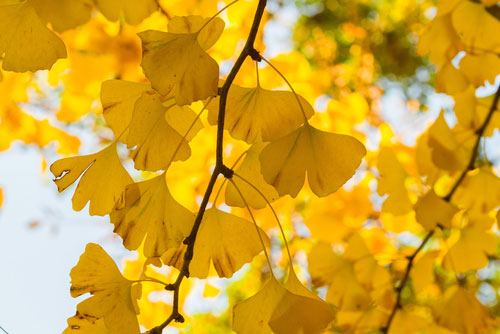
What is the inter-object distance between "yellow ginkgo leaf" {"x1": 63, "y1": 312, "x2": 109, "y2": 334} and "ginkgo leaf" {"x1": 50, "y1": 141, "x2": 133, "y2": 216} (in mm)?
84

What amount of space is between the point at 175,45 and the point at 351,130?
3.33 ft

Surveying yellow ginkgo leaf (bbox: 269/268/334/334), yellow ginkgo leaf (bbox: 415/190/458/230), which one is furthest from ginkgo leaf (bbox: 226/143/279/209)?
yellow ginkgo leaf (bbox: 415/190/458/230)

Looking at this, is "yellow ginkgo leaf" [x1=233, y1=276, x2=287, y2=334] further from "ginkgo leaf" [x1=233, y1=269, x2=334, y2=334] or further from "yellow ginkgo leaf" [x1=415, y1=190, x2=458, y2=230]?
"yellow ginkgo leaf" [x1=415, y1=190, x2=458, y2=230]

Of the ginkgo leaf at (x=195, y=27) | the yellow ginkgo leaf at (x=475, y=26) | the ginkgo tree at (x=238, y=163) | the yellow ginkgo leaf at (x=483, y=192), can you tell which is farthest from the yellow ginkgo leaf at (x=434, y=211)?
the ginkgo leaf at (x=195, y=27)

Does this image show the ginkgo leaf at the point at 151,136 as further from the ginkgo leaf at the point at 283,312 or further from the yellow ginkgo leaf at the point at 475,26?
the yellow ginkgo leaf at the point at 475,26

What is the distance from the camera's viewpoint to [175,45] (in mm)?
417

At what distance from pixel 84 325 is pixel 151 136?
0.54 feet

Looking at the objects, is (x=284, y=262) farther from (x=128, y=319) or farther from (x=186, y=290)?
(x=128, y=319)

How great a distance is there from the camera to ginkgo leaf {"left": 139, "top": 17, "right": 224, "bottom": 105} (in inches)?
15.9

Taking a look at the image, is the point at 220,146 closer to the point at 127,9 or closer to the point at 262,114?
the point at 262,114

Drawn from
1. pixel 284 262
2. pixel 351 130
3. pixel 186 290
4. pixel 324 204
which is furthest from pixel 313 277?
pixel 284 262

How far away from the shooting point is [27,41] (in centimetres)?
43

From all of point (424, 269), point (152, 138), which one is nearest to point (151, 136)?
point (152, 138)

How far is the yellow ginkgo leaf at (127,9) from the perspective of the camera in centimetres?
51
